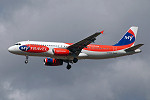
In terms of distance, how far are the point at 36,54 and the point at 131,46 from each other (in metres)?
21.3

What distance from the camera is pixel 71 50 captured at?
2840 inches

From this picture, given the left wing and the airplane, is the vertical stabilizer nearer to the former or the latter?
the airplane

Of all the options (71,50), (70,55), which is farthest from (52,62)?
(71,50)

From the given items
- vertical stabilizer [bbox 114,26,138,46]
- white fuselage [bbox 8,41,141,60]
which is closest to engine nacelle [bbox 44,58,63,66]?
white fuselage [bbox 8,41,141,60]

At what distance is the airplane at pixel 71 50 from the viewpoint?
69.6 m

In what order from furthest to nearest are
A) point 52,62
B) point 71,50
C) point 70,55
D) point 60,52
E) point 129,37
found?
point 129,37
point 52,62
point 70,55
point 71,50
point 60,52

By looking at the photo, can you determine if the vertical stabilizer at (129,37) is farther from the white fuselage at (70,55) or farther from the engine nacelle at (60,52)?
the engine nacelle at (60,52)

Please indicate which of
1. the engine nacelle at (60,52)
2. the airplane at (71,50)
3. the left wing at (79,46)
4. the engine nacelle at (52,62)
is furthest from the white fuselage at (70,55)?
the engine nacelle at (52,62)

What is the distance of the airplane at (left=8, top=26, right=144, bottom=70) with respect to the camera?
69.6 metres

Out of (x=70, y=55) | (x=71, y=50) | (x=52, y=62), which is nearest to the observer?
(x=71, y=50)

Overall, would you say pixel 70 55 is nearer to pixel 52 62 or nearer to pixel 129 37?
pixel 52 62

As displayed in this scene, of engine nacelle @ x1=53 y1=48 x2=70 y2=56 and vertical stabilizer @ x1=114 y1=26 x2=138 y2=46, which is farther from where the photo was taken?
vertical stabilizer @ x1=114 y1=26 x2=138 y2=46

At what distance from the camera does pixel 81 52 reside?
240 feet

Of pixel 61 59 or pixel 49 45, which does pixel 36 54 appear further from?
pixel 61 59
